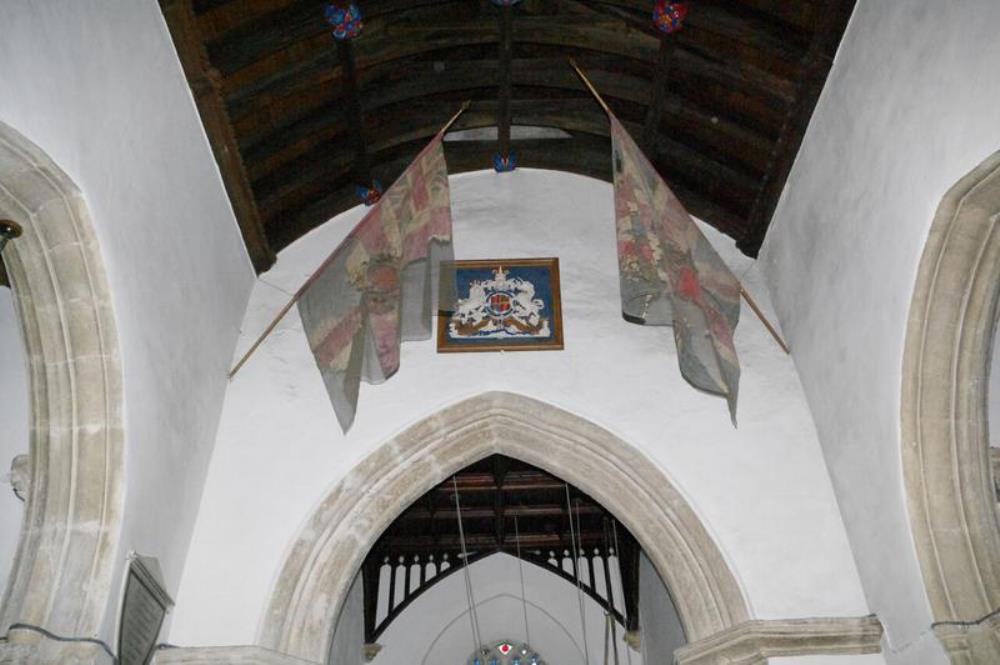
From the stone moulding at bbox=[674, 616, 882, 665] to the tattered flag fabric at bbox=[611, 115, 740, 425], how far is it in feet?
3.36

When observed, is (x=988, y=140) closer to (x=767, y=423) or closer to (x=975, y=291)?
(x=975, y=291)

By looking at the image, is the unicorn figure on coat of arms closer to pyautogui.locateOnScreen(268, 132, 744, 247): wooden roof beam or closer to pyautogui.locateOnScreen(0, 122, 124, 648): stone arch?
pyautogui.locateOnScreen(268, 132, 744, 247): wooden roof beam

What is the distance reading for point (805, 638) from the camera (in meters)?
4.14

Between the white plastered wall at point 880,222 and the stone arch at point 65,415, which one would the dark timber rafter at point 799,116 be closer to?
the white plastered wall at point 880,222

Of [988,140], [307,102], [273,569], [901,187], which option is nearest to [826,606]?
[901,187]

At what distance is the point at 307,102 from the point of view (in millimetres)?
5332

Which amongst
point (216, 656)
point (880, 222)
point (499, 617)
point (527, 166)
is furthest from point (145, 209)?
point (499, 617)

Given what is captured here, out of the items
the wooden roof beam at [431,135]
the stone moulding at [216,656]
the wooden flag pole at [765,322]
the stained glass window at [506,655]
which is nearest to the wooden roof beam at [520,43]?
the wooden roof beam at [431,135]

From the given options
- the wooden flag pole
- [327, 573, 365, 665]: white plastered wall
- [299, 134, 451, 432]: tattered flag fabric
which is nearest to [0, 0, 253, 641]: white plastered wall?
[299, 134, 451, 432]: tattered flag fabric

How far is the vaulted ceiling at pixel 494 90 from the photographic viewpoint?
4691mm

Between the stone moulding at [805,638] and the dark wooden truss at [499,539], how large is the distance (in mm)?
3125

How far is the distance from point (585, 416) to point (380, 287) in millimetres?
1352

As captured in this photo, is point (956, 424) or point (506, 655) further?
point (506, 655)

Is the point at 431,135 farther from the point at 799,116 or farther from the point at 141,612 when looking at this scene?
the point at 141,612
